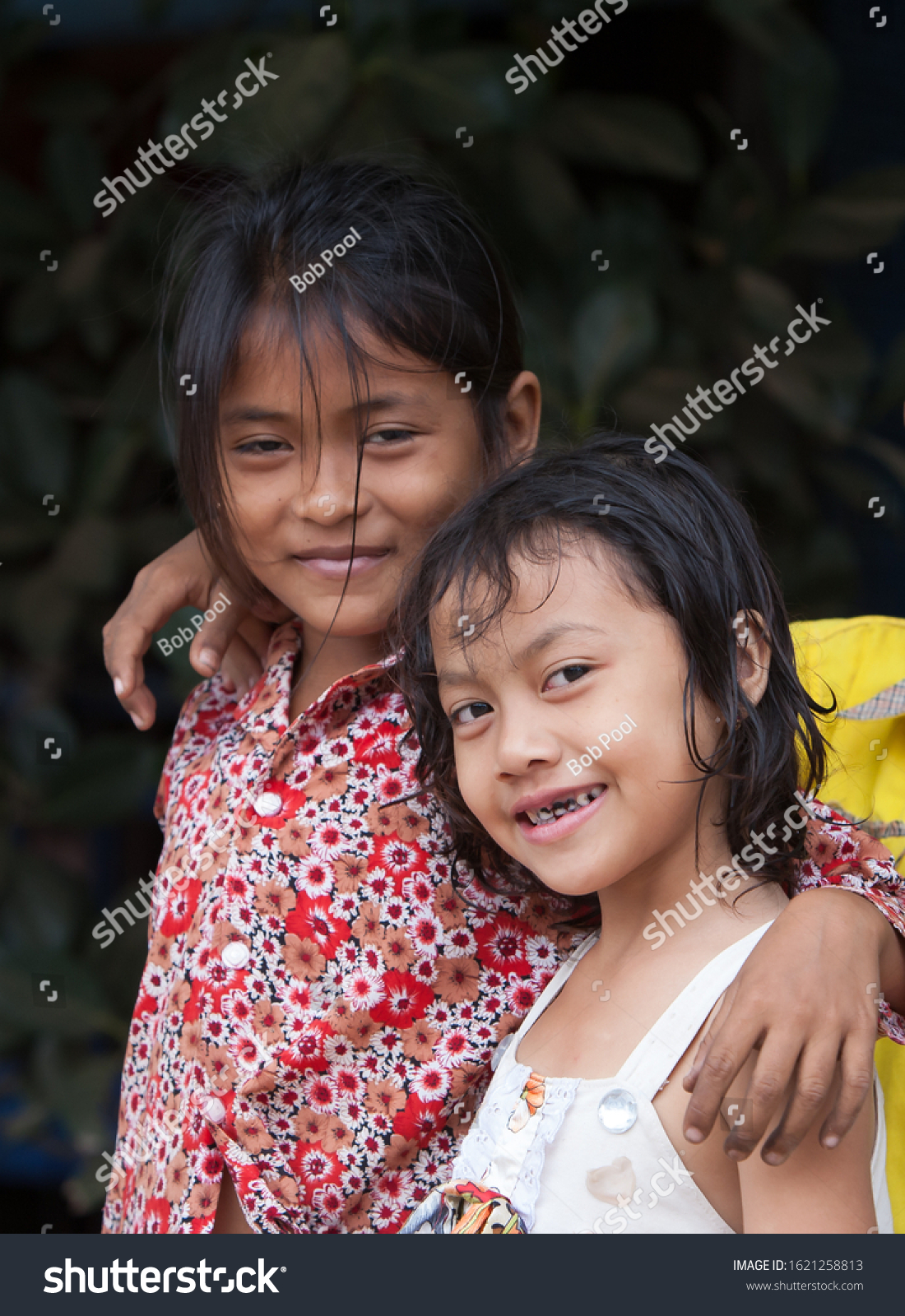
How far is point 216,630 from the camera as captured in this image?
1243mm

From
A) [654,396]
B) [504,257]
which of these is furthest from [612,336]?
[504,257]

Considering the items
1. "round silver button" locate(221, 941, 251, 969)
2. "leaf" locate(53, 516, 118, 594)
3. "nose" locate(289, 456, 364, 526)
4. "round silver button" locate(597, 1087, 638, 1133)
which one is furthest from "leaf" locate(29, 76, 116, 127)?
"round silver button" locate(597, 1087, 638, 1133)

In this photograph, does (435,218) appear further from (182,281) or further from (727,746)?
(727,746)

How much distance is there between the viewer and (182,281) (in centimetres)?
140

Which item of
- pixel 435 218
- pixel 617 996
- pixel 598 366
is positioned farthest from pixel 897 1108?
pixel 598 366

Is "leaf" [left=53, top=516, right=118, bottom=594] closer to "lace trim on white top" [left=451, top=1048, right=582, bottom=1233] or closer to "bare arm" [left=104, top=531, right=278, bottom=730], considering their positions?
"bare arm" [left=104, top=531, right=278, bottom=730]

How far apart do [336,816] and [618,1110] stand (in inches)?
13.4

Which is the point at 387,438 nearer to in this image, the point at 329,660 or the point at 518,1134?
the point at 329,660

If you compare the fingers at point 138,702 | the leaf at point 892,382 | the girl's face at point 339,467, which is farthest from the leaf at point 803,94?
the fingers at point 138,702

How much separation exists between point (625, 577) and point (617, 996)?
293 millimetres

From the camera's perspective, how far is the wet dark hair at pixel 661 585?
34.7 inches

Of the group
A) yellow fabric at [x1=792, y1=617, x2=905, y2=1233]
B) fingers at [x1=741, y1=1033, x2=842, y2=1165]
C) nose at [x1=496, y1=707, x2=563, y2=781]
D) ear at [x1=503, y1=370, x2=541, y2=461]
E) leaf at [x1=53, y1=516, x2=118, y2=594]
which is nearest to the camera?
fingers at [x1=741, y1=1033, x2=842, y2=1165]

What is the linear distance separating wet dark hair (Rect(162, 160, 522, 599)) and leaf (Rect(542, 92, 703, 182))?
28.4 inches

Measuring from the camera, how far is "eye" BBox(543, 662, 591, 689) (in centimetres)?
85
